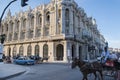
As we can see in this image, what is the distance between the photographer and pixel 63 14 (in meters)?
49.8

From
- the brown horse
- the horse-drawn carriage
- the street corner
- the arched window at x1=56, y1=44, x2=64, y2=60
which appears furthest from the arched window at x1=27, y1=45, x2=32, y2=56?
the brown horse

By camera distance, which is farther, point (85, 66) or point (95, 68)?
point (95, 68)

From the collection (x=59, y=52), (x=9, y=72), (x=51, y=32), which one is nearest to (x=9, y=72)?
(x=9, y=72)

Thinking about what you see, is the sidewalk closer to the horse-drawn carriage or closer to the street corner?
the street corner

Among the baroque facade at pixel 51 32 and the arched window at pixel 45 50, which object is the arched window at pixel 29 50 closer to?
the baroque facade at pixel 51 32

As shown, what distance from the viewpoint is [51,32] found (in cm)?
5131

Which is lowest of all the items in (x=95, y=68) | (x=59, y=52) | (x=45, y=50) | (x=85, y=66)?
(x=95, y=68)

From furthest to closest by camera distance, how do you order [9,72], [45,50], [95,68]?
[45,50] → [9,72] → [95,68]

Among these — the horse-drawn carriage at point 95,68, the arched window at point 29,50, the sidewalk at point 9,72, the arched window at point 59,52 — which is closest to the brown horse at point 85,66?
the horse-drawn carriage at point 95,68

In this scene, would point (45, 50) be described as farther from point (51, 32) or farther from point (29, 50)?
point (29, 50)

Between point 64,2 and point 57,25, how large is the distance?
549cm

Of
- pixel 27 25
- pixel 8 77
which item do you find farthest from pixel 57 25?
pixel 8 77

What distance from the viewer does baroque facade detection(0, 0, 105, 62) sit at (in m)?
49.3

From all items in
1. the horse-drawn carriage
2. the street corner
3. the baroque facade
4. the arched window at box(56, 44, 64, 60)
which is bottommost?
the street corner
